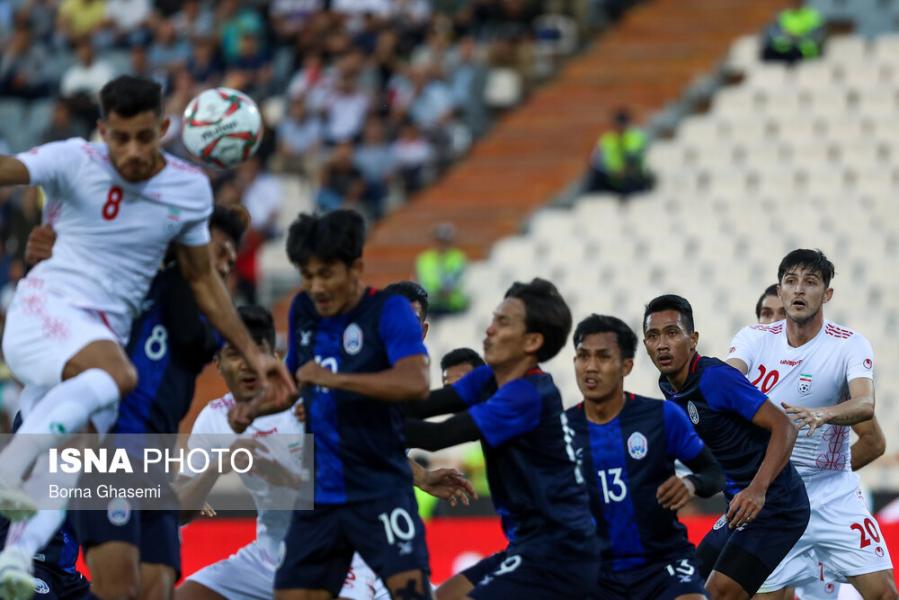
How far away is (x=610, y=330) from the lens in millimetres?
8703

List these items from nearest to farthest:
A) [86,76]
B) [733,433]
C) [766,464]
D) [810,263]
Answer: [766,464] < [733,433] < [810,263] < [86,76]

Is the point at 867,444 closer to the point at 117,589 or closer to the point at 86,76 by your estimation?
Result: the point at 117,589

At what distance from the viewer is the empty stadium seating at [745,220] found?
18.8 meters

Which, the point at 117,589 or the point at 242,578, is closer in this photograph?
the point at 117,589

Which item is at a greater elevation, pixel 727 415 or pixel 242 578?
pixel 727 415

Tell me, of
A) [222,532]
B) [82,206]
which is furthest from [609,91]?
[82,206]

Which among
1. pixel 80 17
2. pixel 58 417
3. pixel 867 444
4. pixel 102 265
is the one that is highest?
pixel 80 17

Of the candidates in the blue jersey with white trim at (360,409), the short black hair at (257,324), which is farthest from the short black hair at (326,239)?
the short black hair at (257,324)

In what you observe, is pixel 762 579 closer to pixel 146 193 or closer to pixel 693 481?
pixel 693 481

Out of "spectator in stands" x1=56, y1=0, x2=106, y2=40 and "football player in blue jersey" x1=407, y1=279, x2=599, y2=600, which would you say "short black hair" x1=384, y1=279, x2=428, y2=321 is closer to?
"football player in blue jersey" x1=407, y1=279, x2=599, y2=600

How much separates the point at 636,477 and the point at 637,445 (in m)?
0.16

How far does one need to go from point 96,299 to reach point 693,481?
305 cm

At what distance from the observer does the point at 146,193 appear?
801cm

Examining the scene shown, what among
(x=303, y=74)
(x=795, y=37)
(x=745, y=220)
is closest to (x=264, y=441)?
(x=745, y=220)
